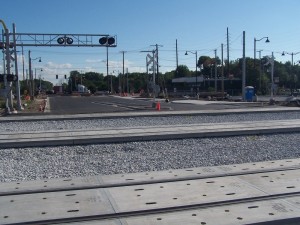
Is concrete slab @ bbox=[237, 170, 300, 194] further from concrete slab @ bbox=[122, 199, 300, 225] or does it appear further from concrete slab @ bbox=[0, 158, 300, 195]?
concrete slab @ bbox=[122, 199, 300, 225]

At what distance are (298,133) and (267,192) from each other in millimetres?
8074

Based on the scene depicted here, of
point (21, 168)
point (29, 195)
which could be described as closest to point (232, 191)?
point (29, 195)

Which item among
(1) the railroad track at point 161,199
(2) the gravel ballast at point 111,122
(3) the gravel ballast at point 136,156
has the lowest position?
(3) the gravel ballast at point 136,156

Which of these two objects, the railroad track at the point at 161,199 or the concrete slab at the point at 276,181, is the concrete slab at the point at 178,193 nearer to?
the railroad track at the point at 161,199

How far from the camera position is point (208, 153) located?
10.4 m

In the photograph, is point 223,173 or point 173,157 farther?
point 173,157

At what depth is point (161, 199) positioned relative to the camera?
5848 millimetres

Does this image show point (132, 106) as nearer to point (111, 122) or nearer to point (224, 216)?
point (111, 122)

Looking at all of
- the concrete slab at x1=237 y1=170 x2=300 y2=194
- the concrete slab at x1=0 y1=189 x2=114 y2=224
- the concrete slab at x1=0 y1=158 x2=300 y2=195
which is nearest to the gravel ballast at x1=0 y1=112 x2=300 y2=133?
the concrete slab at x1=0 y1=158 x2=300 y2=195

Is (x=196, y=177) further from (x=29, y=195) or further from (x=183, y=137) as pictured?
(x=183, y=137)

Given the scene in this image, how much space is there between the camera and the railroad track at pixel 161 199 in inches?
200

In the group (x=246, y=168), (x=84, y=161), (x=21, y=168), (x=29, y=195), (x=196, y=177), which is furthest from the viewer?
(x=84, y=161)

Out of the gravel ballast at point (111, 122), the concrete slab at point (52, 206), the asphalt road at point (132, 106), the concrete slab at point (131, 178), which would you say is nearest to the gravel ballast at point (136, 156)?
the concrete slab at point (131, 178)

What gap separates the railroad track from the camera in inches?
200
